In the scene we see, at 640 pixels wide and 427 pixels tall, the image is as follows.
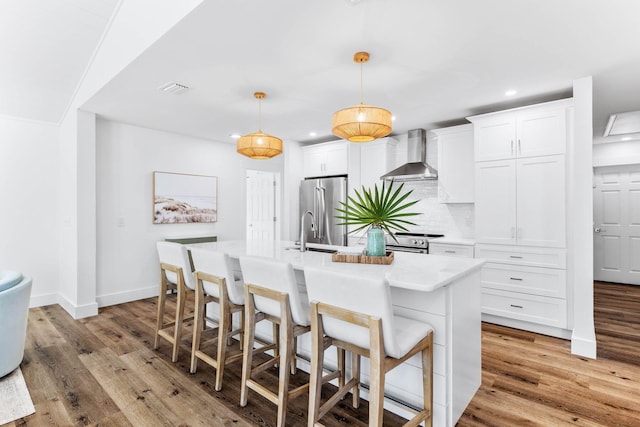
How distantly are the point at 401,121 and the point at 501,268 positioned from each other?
222 cm

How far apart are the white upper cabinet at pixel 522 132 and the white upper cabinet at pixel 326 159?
1999mm

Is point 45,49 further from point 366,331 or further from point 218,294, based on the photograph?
point 366,331

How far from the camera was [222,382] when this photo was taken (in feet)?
7.93

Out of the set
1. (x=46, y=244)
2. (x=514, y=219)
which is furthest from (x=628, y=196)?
(x=46, y=244)

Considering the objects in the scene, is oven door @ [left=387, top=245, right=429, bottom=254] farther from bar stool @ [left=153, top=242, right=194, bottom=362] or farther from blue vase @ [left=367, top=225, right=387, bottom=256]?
bar stool @ [left=153, top=242, right=194, bottom=362]

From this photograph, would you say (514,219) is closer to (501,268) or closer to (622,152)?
(501,268)

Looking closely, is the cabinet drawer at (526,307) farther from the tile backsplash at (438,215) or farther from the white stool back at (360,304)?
the white stool back at (360,304)

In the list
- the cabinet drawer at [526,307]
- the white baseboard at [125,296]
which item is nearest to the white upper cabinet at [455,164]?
the cabinet drawer at [526,307]

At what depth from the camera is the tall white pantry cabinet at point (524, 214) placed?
3277mm

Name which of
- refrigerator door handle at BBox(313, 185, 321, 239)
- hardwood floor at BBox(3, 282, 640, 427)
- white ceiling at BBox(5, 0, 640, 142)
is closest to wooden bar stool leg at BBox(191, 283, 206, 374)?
hardwood floor at BBox(3, 282, 640, 427)

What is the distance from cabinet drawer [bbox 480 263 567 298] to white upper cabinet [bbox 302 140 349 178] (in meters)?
2.57

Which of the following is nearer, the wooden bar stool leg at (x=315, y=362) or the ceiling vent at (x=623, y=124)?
the wooden bar stool leg at (x=315, y=362)

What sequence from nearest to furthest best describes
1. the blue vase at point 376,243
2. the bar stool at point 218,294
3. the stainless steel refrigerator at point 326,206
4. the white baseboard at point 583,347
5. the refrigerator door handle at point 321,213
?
the blue vase at point 376,243, the bar stool at point 218,294, the white baseboard at point 583,347, the stainless steel refrigerator at point 326,206, the refrigerator door handle at point 321,213

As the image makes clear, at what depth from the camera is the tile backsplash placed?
4527 mm
